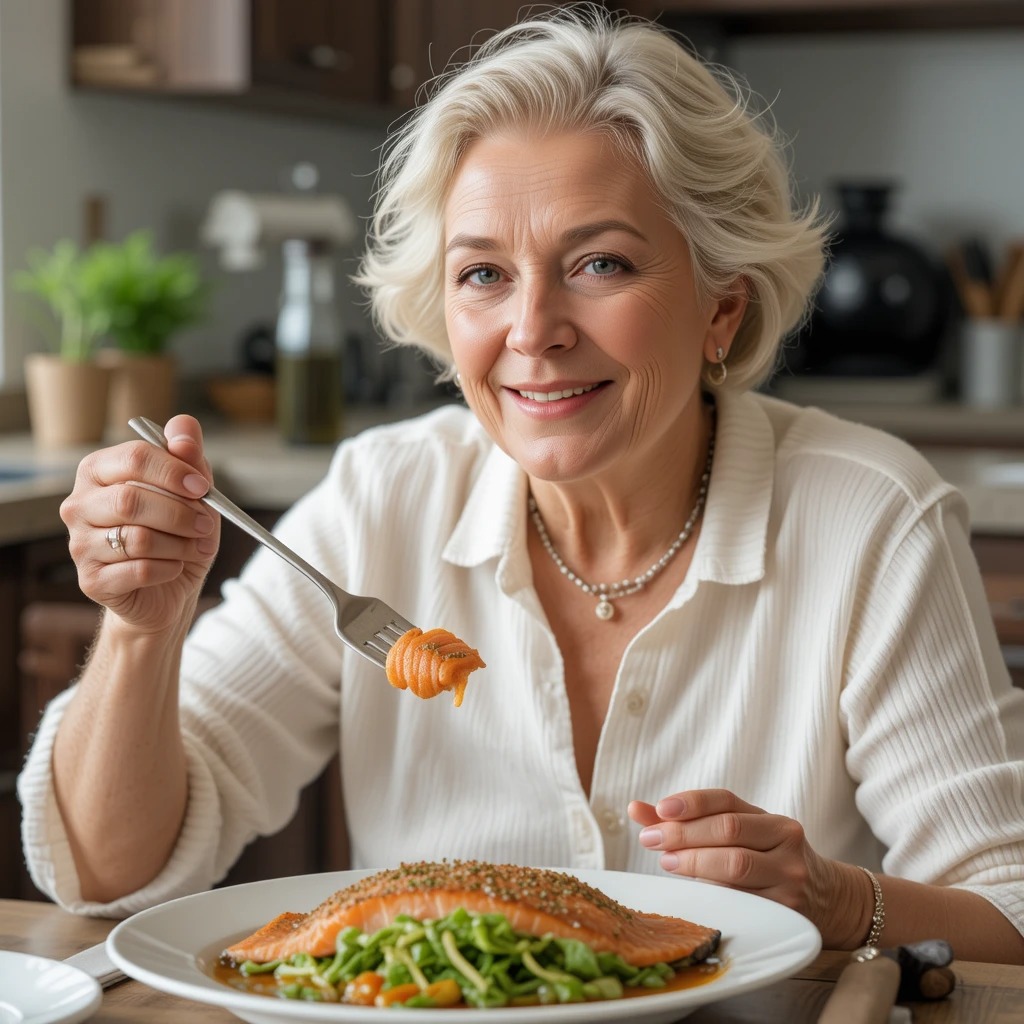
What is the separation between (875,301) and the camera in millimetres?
4070

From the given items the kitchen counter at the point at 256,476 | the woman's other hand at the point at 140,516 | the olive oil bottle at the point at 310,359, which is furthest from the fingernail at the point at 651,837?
the olive oil bottle at the point at 310,359

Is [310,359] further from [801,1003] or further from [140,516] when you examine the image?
[801,1003]

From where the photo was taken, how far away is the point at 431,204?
Answer: 1.50m

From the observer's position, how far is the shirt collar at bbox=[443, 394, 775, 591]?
1.48 metres

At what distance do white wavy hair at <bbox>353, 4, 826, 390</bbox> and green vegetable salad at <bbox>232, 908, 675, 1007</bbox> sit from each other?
74 centimetres

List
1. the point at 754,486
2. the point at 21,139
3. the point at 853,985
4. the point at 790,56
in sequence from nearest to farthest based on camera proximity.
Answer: the point at 853,985 < the point at 754,486 < the point at 21,139 < the point at 790,56

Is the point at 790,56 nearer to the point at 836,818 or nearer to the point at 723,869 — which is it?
the point at 836,818

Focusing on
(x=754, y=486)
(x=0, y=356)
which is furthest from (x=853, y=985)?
(x=0, y=356)

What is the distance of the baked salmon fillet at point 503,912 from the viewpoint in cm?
93

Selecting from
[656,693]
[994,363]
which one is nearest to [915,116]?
[994,363]

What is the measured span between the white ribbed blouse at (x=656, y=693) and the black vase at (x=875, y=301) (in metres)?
2.55

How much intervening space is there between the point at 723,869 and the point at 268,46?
8.36 feet

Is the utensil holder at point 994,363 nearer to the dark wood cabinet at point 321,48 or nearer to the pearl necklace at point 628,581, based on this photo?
the dark wood cabinet at point 321,48

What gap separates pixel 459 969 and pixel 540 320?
639mm
